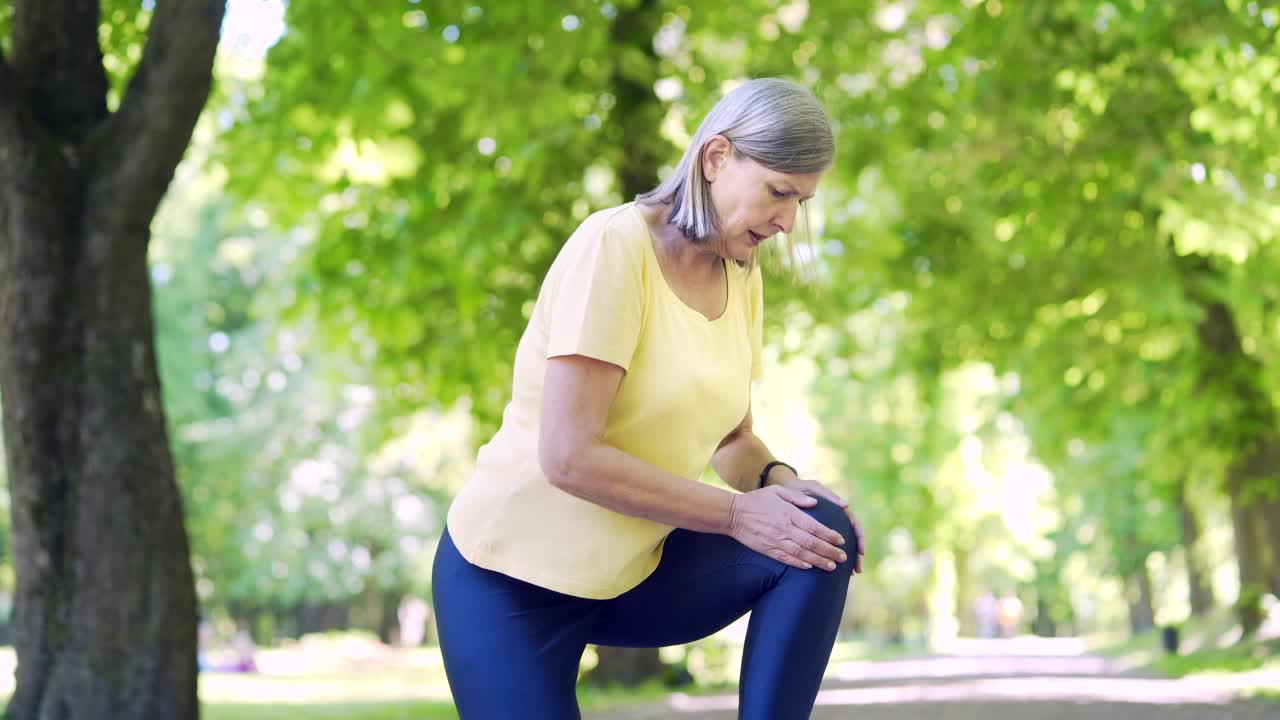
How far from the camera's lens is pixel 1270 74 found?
8734 millimetres

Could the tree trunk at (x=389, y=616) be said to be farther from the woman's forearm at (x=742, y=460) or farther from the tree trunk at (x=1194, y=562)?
the woman's forearm at (x=742, y=460)

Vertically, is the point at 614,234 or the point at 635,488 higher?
the point at 614,234

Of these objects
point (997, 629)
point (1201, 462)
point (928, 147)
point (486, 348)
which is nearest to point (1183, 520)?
point (1201, 462)

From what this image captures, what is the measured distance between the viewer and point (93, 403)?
275 inches

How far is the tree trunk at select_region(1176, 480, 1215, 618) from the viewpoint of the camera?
69.8 ft

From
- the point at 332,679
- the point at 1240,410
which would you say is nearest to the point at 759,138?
the point at 1240,410

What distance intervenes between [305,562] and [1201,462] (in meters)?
24.2

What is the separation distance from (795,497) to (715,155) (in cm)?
70

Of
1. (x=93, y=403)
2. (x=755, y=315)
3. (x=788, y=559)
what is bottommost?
(x=93, y=403)

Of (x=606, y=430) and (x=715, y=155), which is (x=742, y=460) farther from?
(x=715, y=155)

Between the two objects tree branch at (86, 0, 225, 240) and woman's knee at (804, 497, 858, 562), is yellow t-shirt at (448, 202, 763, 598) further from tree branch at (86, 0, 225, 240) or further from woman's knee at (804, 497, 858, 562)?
tree branch at (86, 0, 225, 240)

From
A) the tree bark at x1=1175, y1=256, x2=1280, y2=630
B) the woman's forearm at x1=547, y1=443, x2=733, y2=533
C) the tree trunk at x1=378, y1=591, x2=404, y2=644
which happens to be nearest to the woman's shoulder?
the woman's forearm at x1=547, y1=443, x2=733, y2=533

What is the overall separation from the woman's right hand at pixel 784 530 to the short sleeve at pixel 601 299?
384mm

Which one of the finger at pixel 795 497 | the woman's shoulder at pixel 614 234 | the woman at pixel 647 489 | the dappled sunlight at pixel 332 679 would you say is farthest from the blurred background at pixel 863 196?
Answer: the finger at pixel 795 497
